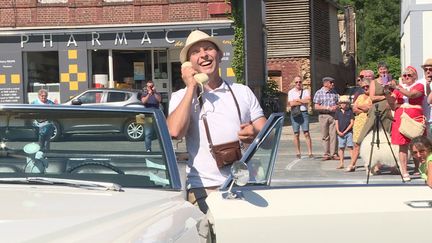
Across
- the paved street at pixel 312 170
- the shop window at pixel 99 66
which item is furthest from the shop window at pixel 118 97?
the paved street at pixel 312 170

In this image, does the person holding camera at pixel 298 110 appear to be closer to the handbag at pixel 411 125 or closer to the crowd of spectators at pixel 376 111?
Answer: the crowd of spectators at pixel 376 111

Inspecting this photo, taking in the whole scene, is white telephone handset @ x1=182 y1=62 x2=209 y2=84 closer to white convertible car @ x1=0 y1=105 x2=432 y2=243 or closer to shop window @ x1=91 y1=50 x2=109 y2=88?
white convertible car @ x1=0 y1=105 x2=432 y2=243

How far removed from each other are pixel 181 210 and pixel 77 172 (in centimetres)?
78

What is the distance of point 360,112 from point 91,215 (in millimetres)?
8996

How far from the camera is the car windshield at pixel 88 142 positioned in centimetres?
363

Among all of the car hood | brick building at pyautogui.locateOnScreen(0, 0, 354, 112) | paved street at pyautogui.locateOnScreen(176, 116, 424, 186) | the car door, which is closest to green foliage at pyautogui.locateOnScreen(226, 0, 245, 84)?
brick building at pyautogui.locateOnScreen(0, 0, 354, 112)

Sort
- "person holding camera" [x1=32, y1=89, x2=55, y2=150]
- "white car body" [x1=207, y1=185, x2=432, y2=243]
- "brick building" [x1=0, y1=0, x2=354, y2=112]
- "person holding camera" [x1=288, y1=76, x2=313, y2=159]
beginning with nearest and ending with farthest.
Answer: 1. "white car body" [x1=207, y1=185, x2=432, y2=243]
2. "person holding camera" [x1=32, y1=89, x2=55, y2=150]
3. "person holding camera" [x1=288, y1=76, x2=313, y2=159]
4. "brick building" [x1=0, y1=0, x2=354, y2=112]

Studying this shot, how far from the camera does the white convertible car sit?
2744 millimetres

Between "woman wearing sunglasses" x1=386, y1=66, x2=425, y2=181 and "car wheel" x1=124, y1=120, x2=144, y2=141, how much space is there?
5905mm

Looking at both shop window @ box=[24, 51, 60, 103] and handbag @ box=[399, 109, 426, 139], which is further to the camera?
shop window @ box=[24, 51, 60, 103]

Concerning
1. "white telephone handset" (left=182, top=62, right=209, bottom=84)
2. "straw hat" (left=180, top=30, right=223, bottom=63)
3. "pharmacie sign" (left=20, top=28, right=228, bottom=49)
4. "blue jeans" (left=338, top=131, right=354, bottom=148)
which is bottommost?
"blue jeans" (left=338, top=131, right=354, bottom=148)

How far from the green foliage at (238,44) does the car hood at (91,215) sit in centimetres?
1978

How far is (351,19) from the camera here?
51.7 m

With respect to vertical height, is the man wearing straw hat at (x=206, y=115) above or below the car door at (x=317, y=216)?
above
